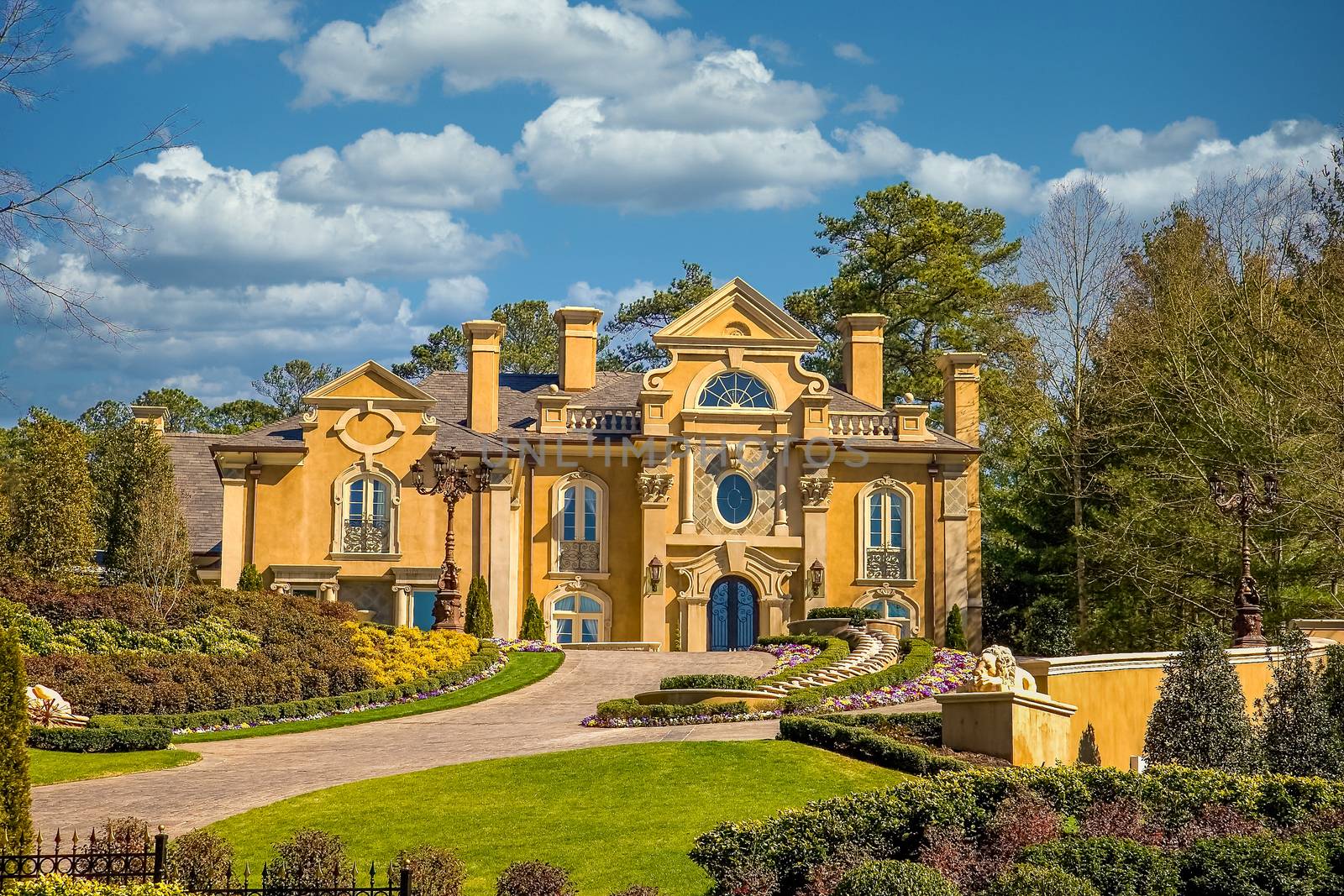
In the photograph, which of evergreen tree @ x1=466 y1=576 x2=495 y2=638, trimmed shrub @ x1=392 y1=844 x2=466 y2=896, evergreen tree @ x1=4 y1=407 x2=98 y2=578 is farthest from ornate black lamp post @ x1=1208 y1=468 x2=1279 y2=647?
evergreen tree @ x1=4 y1=407 x2=98 y2=578

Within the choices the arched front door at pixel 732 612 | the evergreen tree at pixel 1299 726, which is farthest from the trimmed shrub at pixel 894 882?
the arched front door at pixel 732 612

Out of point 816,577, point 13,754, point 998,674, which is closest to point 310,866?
point 13,754

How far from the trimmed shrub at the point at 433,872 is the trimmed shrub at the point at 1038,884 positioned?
4181 millimetres

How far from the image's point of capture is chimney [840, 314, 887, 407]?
43094mm

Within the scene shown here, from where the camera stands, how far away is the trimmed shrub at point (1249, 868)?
12.6 m

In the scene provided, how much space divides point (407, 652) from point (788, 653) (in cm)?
832

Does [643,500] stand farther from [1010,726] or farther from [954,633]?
[1010,726]

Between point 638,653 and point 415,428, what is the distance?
28.2 feet

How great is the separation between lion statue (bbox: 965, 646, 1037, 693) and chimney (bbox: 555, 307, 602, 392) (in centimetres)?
2406

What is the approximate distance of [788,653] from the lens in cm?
3378

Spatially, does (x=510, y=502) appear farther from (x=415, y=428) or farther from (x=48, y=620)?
(x=48, y=620)

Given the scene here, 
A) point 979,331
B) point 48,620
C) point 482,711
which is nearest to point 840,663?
point 482,711

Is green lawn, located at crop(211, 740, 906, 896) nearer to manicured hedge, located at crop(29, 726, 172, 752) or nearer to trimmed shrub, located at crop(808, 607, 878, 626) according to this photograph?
manicured hedge, located at crop(29, 726, 172, 752)

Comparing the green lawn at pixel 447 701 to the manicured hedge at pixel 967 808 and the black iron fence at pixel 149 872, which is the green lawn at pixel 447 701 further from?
the manicured hedge at pixel 967 808
